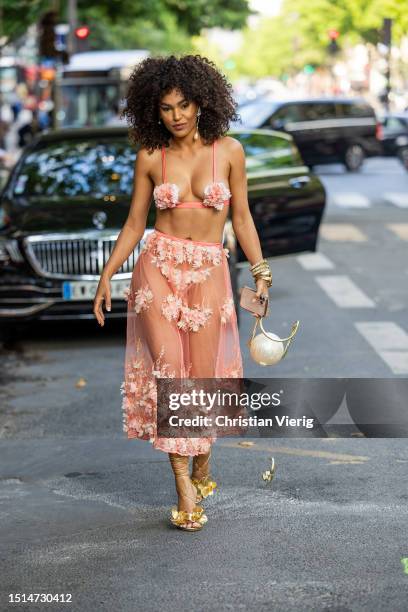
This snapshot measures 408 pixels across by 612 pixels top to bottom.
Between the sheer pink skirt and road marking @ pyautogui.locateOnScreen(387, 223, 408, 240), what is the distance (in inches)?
506

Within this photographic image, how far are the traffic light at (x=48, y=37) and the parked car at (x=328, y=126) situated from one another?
503 centimetres

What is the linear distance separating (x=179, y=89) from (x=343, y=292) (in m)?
7.65

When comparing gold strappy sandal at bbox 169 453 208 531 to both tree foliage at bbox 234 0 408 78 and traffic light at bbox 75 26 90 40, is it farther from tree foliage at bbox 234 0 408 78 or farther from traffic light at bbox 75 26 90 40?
tree foliage at bbox 234 0 408 78

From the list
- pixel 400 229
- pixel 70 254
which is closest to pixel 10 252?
pixel 70 254

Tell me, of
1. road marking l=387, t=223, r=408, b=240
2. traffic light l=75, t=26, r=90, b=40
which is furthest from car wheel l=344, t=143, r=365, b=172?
road marking l=387, t=223, r=408, b=240

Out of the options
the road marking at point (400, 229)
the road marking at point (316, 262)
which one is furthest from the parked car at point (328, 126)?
the road marking at point (316, 262)

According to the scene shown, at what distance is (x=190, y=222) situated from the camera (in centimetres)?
546

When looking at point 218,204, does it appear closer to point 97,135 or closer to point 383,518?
point 383,518

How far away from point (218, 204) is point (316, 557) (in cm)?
140

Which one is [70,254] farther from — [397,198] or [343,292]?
[397,198]

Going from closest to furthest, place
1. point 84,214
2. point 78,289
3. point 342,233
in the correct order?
point 78,289, point 84,214, point 342,233

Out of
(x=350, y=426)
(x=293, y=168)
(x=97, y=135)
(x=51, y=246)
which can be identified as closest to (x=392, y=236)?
(x=293, y=168)

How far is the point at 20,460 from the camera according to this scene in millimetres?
6848

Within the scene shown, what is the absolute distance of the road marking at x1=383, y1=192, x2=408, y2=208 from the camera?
79.1ft
